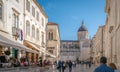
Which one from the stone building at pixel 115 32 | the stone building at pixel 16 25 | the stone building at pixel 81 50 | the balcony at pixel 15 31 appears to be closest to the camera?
the stone building at pixel 16 25

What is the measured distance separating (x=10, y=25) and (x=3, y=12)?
267cm

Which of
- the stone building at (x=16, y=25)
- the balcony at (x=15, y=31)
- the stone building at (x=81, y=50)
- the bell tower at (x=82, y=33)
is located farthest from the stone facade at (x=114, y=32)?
the bell tower at (x=82, y=33)

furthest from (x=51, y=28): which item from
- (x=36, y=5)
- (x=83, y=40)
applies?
(x=83, y=40)

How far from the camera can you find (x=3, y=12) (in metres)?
25.8

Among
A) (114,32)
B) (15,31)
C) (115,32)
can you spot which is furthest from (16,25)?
(114,32)

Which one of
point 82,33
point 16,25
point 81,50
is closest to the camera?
point 16,25

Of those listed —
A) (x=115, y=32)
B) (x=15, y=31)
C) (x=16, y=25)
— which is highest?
(x=16, y=25)

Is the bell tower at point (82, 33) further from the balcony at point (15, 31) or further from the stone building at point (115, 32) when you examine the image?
the balcony at point (15, 31)

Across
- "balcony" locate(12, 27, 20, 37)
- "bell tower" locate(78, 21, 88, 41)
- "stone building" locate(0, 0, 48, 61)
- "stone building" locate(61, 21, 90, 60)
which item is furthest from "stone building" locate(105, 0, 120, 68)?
"bell tower" locate(78, 21, 88, 41)

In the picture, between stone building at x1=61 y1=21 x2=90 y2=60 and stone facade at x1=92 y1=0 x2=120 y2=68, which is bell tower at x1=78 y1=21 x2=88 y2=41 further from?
stone facade at x1=92 y1=0 x2=120 y2=68

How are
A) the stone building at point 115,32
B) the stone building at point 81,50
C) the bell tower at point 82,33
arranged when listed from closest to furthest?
1. the stone building at point 115,32
2. the stone building at point 81,50
3. the bell tower at point 82,33

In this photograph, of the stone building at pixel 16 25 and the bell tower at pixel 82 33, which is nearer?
the stone building at pixel 16 25

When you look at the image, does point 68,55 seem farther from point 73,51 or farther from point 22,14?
point 22,14

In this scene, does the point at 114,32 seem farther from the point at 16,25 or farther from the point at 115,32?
the point at 16,25
